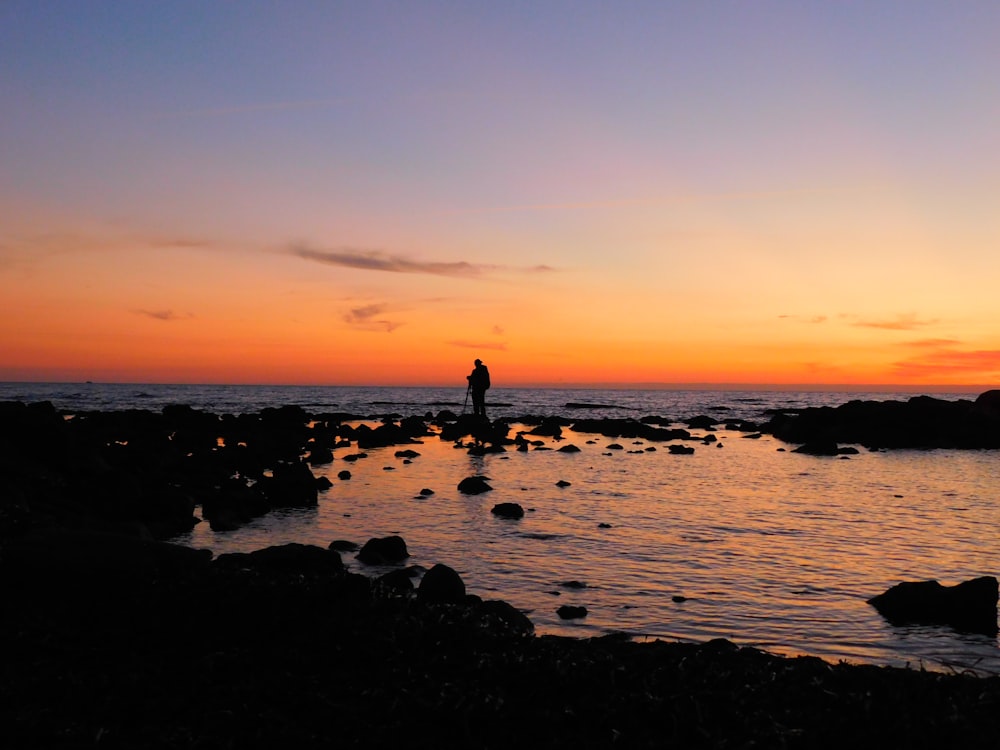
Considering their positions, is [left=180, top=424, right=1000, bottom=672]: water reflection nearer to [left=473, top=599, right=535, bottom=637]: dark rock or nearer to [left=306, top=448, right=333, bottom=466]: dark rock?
[left=473, top=599, right=535, bottom=637]: dark rock

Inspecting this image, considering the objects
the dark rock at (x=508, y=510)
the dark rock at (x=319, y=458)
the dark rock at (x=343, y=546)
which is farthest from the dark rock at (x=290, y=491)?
the dark rock at (x=319, y=458)

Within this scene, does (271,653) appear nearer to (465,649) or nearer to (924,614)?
(465,649)

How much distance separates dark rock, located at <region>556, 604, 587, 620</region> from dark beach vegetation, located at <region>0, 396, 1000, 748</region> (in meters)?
1.07

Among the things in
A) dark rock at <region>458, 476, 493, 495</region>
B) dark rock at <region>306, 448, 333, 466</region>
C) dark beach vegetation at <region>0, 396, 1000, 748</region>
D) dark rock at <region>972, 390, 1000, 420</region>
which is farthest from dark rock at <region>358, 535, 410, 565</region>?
dark rock at <region>972, 390, 1000, 420</region>

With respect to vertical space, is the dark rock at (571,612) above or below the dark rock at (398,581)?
below

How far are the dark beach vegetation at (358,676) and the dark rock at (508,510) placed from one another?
7.70 meters

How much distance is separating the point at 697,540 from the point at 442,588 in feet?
24.9

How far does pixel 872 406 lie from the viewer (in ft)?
178

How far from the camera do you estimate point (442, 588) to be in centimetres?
1046

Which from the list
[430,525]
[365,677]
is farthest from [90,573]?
[430,525]

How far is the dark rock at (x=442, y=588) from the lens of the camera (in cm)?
1039

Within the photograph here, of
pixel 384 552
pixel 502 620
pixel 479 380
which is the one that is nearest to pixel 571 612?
pixel 502 620

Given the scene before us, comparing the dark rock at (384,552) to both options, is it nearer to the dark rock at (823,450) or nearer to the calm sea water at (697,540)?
the calm sea water at (697,540)

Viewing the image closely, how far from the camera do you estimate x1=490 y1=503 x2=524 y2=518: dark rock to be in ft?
61.4
